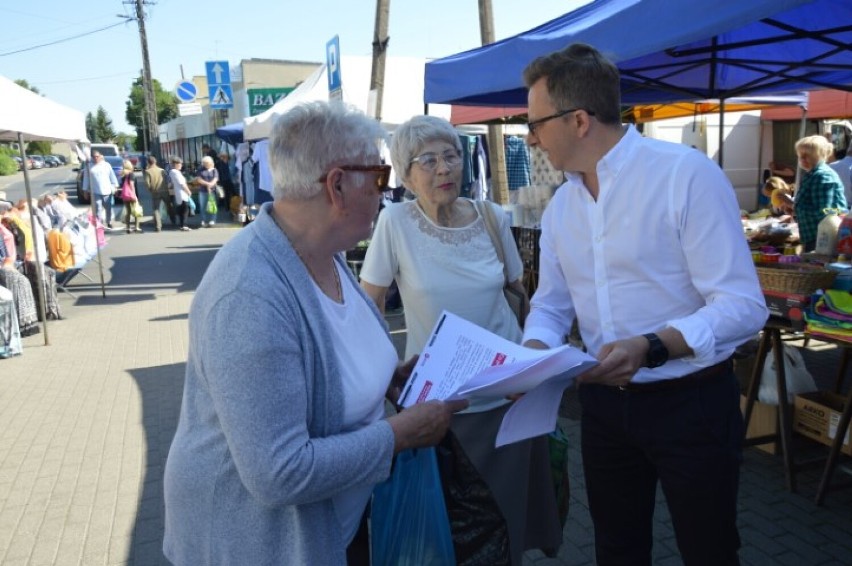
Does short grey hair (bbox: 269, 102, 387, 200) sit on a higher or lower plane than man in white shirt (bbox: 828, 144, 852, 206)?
higher

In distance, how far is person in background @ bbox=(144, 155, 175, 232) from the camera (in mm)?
17219

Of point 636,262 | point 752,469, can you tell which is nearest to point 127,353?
point 752,469

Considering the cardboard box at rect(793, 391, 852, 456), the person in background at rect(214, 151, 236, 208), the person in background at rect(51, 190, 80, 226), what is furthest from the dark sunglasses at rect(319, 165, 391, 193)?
the person in background at rect(214, 151, 236, 208)

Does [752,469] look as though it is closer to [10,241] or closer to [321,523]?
[321,523]

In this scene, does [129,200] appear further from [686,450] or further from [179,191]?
[686,450]

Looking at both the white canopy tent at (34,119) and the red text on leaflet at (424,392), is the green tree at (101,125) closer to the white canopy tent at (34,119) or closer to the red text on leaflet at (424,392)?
the white canopy tent at (34,119)

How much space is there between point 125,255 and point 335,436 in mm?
14133

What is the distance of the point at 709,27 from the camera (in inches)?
113

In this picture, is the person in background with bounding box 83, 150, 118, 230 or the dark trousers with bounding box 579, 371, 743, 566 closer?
the dark trousers with bounding box 579, 371, 743, 566

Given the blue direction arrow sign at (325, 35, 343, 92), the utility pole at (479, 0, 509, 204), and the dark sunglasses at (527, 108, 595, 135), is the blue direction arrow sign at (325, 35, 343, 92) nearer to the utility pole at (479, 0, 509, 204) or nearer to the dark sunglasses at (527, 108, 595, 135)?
the utility pole at (479, 0, 509, 204)

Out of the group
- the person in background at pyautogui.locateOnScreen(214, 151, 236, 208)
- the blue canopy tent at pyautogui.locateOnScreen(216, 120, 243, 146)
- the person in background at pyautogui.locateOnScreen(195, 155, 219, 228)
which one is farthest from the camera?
the person in background at pyautogui.locateOnScreen(214, 151, 236, 208)

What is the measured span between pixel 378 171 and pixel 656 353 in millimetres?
808

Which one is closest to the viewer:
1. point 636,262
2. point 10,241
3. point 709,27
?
point 636,262

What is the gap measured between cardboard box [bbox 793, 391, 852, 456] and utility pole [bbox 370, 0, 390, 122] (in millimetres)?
6476
